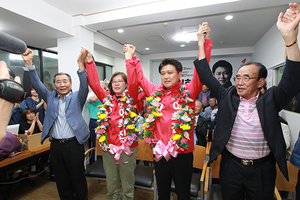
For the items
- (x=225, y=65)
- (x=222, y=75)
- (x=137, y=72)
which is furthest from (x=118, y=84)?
(x=225, y=65)

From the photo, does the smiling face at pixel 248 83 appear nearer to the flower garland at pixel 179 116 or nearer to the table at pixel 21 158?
the flower garland at pixel 179 116

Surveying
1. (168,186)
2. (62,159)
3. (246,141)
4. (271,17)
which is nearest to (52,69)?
(62,159)

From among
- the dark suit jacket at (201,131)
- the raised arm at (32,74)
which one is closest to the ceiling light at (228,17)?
the dark suit jacket at (201,131)

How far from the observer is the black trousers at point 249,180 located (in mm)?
1171

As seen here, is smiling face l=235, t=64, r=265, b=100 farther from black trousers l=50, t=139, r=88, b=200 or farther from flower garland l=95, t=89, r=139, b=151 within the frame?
black trousers l=50, t=139, r=88, b=200

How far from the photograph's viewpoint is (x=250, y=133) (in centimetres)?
120

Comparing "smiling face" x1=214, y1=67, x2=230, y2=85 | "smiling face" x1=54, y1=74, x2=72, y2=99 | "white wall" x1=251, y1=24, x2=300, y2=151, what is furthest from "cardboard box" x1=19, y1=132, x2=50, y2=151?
"smiling face" x1=214, y1=67, x2=230, y2=85

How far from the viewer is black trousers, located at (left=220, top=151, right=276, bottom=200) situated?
1.17 meters

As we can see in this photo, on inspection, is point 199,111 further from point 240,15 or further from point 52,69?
point 52,69

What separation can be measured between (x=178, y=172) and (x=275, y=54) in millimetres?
3965

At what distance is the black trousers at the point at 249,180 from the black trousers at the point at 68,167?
1.55 m

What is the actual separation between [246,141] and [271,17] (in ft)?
11.9

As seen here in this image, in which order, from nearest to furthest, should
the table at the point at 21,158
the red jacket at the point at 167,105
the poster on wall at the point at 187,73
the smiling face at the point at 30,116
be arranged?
1. the red jacket at the point at 167,105
2. the table at the point at 21,158
3. the smiling face at the point at 30,116
4. the poster on wall at the point at 187,73

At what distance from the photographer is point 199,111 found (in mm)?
2973
